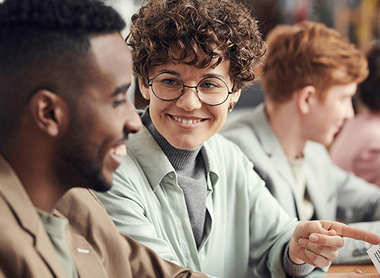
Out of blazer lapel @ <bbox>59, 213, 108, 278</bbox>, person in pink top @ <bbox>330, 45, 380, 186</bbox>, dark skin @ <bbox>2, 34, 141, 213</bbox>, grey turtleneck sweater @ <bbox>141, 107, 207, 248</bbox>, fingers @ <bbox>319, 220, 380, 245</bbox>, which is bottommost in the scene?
person in pink top @ <bbox>330, 45, 380, 186</bbox>

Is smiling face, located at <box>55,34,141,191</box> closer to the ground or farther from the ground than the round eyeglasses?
farther from the ground

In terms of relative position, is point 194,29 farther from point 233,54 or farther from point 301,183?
point 301,183

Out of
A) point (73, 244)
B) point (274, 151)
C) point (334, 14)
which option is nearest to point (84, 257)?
point (73, 244)

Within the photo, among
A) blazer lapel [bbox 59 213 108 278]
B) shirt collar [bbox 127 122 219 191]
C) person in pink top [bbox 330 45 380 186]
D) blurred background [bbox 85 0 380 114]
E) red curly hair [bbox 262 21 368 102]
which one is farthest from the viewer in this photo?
blurred background [bbox 85 0 380 114]

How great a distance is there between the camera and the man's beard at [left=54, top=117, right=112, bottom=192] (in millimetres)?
489

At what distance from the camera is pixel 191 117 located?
0.95 meters

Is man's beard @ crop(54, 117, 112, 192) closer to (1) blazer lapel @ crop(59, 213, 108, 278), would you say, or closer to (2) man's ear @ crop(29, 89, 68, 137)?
(2) man's ear @ crop(29, 89, 68, 137)

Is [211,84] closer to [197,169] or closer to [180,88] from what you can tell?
[180,88]

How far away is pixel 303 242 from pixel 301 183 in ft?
2.42

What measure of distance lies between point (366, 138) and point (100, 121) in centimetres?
176

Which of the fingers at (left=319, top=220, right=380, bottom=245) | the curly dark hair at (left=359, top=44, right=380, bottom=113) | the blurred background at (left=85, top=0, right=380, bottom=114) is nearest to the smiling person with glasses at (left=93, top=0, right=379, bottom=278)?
the fingers at (left=319, top=220, right=380, bottom=245)

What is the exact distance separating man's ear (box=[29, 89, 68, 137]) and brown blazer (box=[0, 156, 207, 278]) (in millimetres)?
68

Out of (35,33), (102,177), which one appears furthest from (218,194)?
(35,33)

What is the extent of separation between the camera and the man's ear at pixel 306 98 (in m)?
1.55
